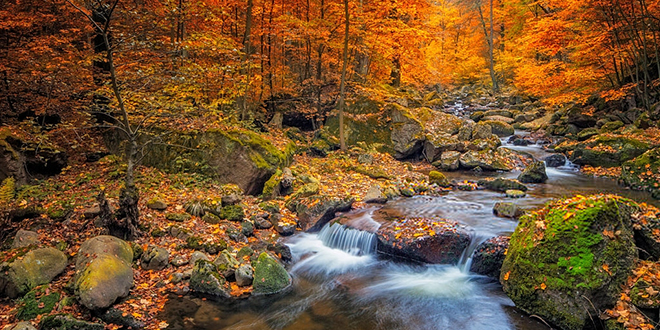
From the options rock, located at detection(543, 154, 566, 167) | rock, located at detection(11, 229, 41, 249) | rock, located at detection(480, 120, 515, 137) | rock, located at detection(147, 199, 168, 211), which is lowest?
rock, located at detection(11, 229, 41, 249)

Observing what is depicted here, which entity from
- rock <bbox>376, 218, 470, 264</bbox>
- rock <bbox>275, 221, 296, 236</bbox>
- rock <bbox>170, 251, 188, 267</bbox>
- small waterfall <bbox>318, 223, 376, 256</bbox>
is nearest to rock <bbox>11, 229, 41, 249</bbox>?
rock <bbox>170, 251, 188, 267</bbox>

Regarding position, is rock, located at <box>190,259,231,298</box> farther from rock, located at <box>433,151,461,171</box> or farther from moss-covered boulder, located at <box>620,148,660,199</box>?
moss-covered boulder, located at <box>620,148,660,199</box>

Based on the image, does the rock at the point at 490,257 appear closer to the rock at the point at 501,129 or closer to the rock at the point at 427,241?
the rock at the point at 427,241

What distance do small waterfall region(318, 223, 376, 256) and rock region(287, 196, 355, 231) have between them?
337mm

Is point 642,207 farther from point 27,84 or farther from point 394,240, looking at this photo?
point 27,84

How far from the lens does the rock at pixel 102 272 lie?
4922 millimetres

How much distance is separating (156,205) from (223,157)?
8.90 ft

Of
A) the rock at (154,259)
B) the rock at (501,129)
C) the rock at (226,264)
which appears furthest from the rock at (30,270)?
the rock at (501,129)

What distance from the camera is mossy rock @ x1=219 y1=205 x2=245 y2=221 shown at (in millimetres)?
8516

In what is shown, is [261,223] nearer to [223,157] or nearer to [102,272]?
[223,157]

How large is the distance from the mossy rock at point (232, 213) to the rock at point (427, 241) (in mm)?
3556

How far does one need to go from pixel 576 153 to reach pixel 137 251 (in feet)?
54.4

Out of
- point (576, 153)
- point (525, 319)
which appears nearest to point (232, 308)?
point (525, 319)

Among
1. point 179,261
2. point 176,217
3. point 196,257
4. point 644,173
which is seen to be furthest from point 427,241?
point 644,173
